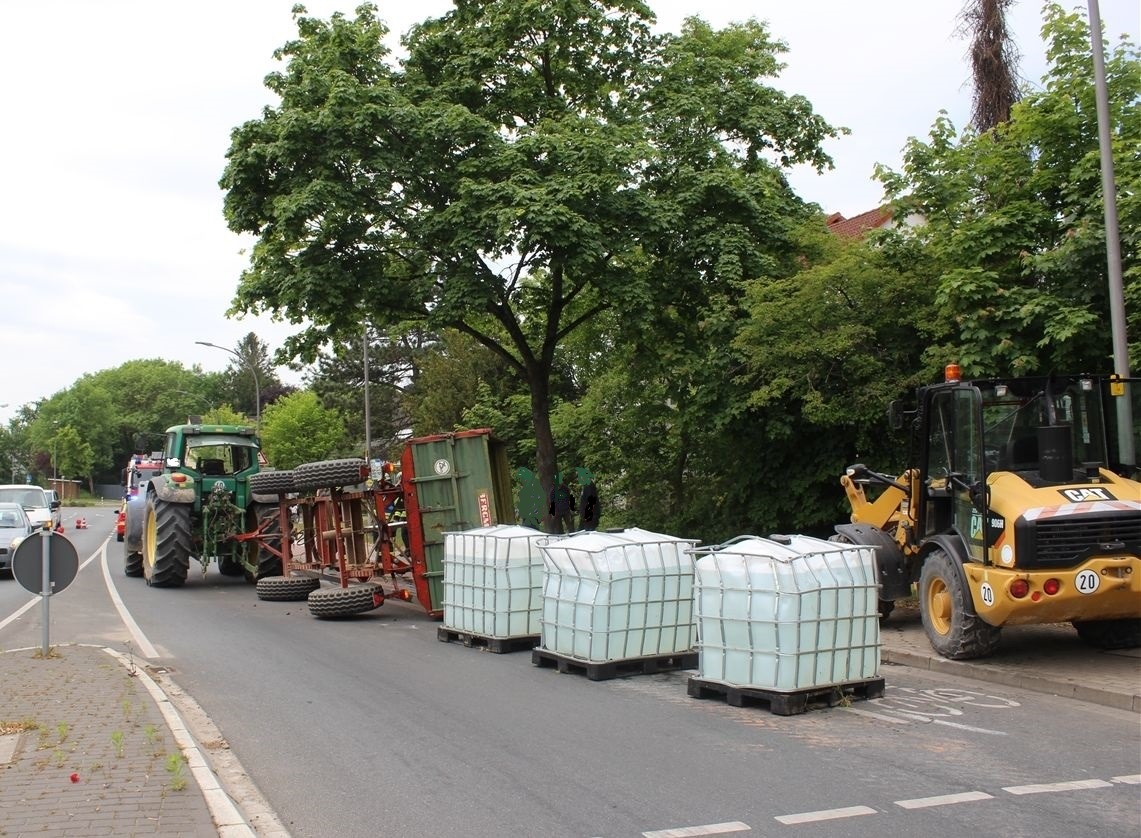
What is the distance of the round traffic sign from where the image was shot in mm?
10758

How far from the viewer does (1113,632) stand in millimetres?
10711

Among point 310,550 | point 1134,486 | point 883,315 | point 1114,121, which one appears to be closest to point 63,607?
point 310,550

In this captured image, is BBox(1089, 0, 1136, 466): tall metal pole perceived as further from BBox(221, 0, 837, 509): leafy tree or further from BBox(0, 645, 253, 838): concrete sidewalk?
BBox(0, 645, 253, 838): concrete sidewalk

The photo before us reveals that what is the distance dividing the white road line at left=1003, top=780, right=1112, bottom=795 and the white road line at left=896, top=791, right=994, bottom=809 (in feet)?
0.72

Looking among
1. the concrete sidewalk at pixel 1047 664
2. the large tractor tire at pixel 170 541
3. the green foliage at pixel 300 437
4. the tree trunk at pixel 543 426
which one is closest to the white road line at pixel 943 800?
the concrete sidewalk at pixel 1047 664

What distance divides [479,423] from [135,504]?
1298 centimetres

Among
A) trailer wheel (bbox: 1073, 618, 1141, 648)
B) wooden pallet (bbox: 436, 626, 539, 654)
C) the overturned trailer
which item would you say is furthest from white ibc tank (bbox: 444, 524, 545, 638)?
trailer wheel (bbox: 1073, 618, 1141, 648)

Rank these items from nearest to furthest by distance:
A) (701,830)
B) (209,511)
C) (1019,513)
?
1. (701,830)
2. (1019,513)
3. (209,511)

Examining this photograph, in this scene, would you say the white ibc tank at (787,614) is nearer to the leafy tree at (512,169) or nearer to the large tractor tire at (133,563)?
the leafy tree at (512,169)

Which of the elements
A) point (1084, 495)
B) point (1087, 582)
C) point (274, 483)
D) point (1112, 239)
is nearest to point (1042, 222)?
point (1112, 239)

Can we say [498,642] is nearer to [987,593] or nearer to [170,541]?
[987,593]

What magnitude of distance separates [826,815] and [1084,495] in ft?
17.5

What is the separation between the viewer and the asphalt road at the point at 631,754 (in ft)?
19.0

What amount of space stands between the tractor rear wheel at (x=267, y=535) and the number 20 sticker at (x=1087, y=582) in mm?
13894
